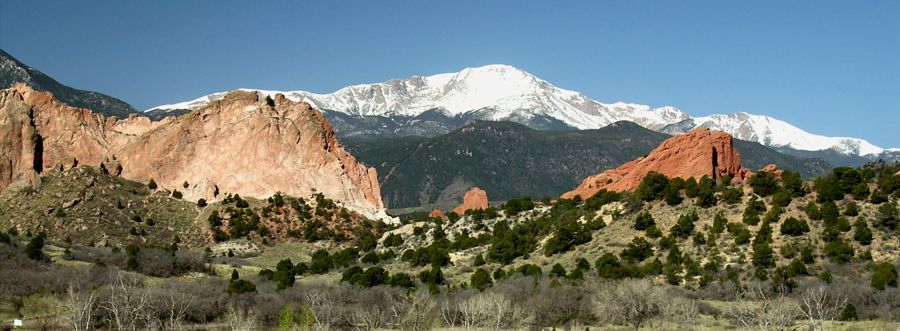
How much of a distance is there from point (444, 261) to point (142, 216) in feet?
130

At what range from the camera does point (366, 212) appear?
119 metres

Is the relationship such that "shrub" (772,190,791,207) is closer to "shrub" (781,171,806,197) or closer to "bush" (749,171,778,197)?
"shrub" (781,171,806,197)

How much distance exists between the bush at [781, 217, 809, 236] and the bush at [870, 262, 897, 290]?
10886 mm

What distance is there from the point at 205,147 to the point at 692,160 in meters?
60.6

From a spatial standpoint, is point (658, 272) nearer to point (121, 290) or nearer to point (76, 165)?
point (121, 290)

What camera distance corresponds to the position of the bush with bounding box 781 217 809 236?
71.1 meters

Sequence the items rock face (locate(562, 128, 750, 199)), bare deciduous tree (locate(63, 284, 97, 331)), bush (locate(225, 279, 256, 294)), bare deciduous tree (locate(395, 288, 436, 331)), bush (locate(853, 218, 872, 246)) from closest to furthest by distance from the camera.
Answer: bare deciduous tree (locate(63, 284, 97, 331)) < bare deciduous tree (locate(395, 288, 436, 331)) < bush (locate(225, 279, 256, 294)) < bush (locate(853, 218, 872, 246)) < rock face (locate(562, 128, 750, 199))

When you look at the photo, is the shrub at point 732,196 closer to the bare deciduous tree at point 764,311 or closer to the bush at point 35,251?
the bare deciduous tree at point 764,311

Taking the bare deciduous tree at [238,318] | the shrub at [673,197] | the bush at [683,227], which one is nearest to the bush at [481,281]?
the bush at [683,227]

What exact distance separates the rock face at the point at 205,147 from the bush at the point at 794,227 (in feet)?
197

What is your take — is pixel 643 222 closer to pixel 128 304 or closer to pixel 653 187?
pixel 653 187

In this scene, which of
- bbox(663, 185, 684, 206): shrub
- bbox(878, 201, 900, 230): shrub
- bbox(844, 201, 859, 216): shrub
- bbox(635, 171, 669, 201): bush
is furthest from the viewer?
bbox(635, 171, 669, 201): bush

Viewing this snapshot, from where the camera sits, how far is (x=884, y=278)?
59125 millimetres

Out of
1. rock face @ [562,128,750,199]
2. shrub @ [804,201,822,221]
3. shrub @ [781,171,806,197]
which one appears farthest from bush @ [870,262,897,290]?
rock face @ [562,128,750,199]
